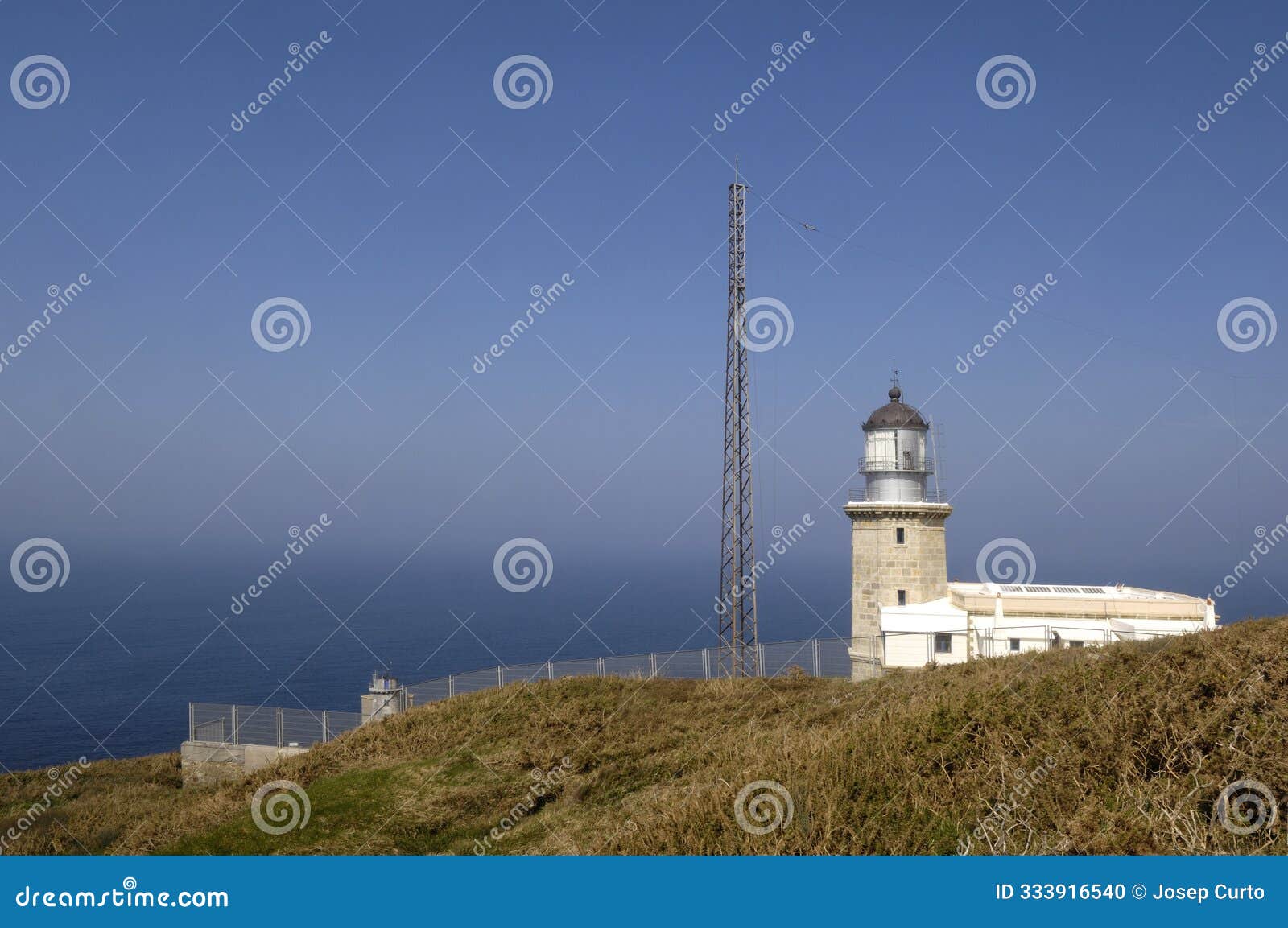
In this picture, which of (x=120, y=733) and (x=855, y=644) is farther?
(x=120, y=733)

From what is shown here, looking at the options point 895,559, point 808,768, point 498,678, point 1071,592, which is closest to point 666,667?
point 498,678

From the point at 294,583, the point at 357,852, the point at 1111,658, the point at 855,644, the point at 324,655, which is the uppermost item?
the point at 294,583

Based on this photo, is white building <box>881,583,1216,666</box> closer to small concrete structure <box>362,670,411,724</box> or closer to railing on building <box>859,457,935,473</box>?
railing on building <box>859,457,935,473</box>

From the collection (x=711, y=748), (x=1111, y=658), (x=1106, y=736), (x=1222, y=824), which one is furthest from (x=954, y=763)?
(x=711, y=748)

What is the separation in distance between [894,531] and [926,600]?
2.05 metres

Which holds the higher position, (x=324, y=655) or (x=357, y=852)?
(x=324, y=655)

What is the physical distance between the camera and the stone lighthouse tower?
25859 mm

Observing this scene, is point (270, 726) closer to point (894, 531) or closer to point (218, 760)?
point (218, 760)

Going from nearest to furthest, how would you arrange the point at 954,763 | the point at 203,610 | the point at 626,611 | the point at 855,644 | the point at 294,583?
1. the point at 954,763
2. the point at 855,644
3. the point at 203,610
4. the point at 626,611
5. the point at 294,583

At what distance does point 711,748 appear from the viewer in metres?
12.9

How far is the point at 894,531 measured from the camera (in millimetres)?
26266

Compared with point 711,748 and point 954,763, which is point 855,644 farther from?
point 954,763

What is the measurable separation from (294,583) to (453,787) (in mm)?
183403

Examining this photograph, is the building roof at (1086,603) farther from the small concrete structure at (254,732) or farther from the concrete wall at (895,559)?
the small concrete structure at (254,732)
